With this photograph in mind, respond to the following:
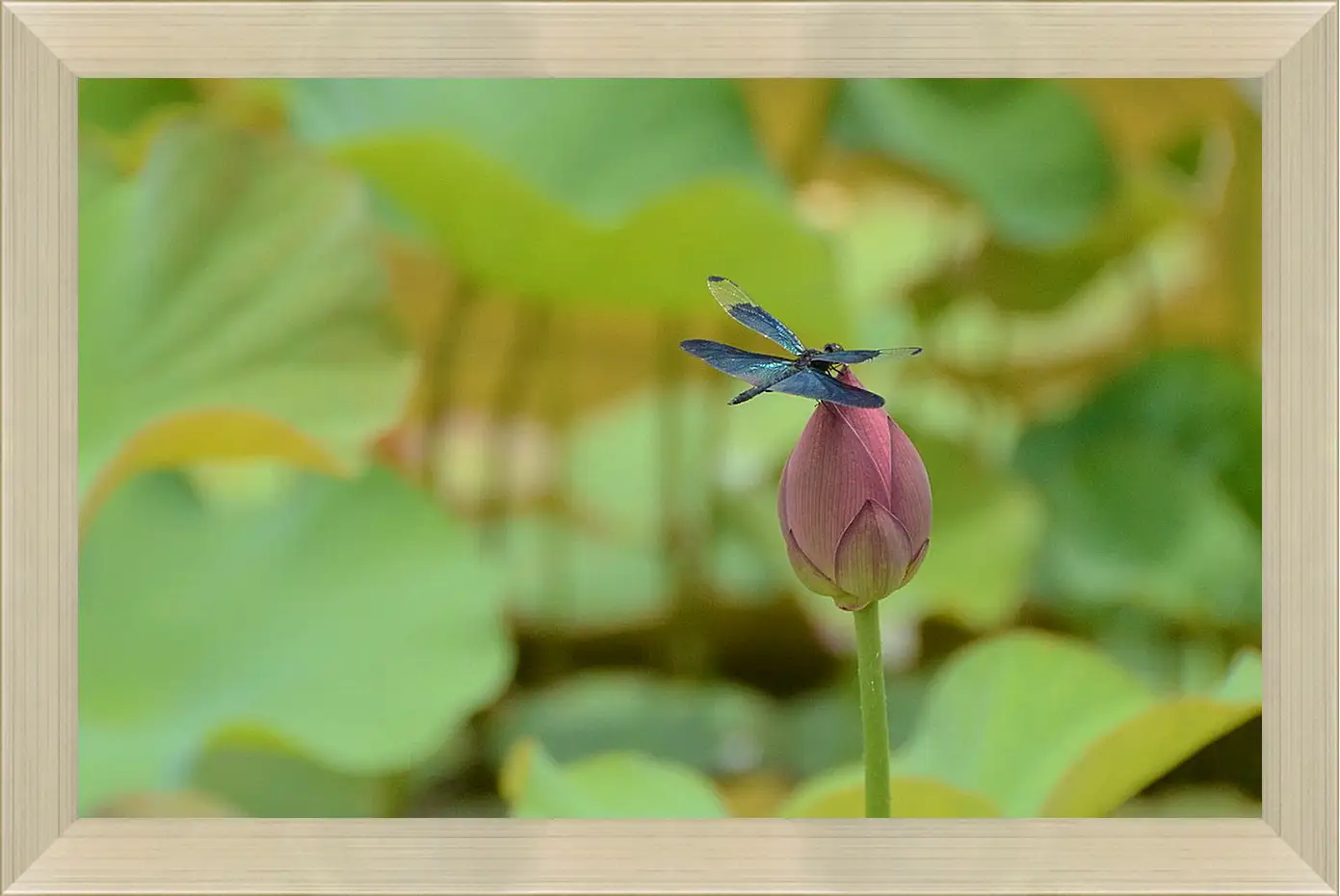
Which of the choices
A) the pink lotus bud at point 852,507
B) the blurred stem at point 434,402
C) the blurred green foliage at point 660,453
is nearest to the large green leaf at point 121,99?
the blurred green foliage at point 660,453

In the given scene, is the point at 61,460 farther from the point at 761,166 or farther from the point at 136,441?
the point at 761,166

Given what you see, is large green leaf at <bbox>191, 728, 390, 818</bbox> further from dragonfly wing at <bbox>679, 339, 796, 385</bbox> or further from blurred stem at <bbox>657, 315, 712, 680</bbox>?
dragonfly wing at <bbox>679, 339, 796, 385</bbox>

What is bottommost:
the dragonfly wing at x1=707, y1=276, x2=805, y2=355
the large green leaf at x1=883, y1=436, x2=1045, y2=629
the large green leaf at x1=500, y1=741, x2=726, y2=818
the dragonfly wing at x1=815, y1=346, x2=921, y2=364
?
the large green leaf at x1=500, y1=741, x2=726, y2=818

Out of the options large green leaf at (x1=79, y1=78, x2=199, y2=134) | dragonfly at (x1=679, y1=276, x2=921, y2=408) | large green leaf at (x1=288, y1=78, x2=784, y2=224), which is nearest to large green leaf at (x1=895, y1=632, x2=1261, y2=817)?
dragonfly at (x1=679, y1=276, x2=921, y2=408)

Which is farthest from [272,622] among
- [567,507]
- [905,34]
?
[905,34]

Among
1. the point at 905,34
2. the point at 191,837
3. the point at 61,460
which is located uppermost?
the point at 905,34

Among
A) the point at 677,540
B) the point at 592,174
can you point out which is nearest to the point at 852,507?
the point at 677,540
